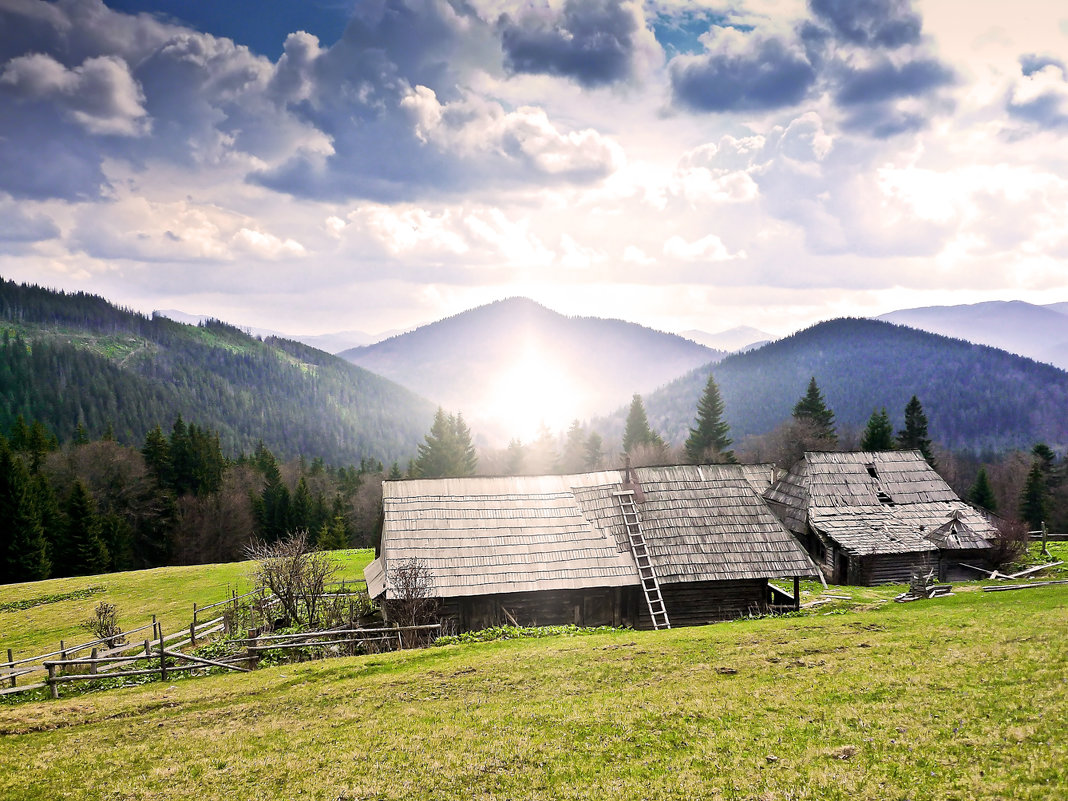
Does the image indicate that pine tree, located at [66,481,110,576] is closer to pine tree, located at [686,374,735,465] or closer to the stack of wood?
the stack of wood

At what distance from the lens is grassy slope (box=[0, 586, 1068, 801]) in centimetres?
944

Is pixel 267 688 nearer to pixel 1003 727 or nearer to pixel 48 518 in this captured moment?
pixel 1003 727

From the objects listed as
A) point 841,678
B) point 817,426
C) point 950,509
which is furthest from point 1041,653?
point 817,426

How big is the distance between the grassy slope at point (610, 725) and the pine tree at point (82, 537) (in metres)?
42.6

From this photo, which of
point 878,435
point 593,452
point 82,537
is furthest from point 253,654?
point 593,452

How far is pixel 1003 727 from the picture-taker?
32.9 feet

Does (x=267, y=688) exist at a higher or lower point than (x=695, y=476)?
lower

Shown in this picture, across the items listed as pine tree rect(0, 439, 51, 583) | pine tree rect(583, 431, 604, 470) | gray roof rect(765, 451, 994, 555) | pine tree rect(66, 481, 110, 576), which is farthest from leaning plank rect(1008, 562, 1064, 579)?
Answer: pine tree rect(0, 439, 51, 583)

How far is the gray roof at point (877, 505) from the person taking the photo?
34000 millimetres

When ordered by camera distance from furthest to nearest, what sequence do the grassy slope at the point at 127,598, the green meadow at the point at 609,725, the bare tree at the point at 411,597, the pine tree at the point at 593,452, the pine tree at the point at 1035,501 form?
1. the pine tree at the point at 593,452
2. the pine tree at the point at 1035,501
3. the grassy slope at the point at 127,598
4. the bare tree at the point at 411,597
5. the green meadow at the point at 609,725

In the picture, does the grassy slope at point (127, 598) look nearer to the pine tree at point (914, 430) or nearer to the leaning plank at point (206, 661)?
the leaning plank at point (206, 661)

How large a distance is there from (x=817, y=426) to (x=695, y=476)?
175 ft

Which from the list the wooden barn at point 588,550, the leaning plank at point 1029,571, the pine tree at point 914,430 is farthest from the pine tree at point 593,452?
the wooden barn at point 588,550

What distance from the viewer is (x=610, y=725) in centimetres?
1189
